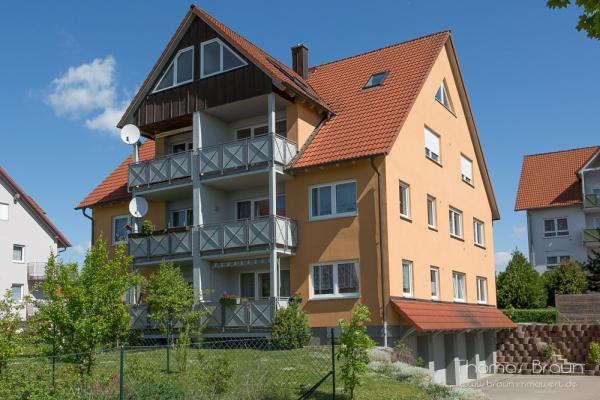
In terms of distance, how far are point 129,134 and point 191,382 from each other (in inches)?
582

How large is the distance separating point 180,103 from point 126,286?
12614 millimetres

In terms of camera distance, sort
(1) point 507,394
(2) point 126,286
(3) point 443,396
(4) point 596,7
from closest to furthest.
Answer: (4) point 596,7 → (2) point 126,286 → (3) point 443,396 → (1) point 507,394

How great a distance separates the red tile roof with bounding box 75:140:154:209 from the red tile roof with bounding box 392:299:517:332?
13104mm

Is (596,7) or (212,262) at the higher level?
(596,7)

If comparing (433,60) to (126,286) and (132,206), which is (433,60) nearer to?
(132,206)

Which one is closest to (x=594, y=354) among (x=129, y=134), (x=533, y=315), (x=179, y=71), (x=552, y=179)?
(x=533, y=315)

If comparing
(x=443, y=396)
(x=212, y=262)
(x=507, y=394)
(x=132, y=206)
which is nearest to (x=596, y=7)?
(x=443, y=396)

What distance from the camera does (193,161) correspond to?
1001 inches

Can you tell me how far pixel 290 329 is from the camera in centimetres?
2142

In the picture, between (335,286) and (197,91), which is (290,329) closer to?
(335,286)

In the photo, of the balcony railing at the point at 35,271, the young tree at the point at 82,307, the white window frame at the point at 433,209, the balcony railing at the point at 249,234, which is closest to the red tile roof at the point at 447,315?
the white window frame at the point at 433,209

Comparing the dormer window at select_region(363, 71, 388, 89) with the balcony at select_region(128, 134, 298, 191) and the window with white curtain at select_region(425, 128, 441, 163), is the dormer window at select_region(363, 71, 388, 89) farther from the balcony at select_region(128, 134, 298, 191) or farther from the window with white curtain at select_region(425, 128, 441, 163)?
the balcony at select_region(128, 134, 298, 191)

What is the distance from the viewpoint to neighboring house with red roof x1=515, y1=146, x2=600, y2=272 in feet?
159

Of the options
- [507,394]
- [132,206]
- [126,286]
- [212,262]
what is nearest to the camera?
[126,286]
